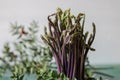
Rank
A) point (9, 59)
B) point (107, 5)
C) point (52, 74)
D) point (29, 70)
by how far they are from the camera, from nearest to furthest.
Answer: point (52, 74) < point (29, 70) < point (9, 59) < point (107, 5)

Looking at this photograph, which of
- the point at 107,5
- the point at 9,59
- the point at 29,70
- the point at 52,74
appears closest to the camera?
the point at 52,74

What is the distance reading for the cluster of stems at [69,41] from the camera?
0.71 meters

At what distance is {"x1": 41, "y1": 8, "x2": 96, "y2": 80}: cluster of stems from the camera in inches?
27.9

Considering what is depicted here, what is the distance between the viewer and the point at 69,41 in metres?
0.71

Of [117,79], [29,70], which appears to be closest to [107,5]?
[117,79]

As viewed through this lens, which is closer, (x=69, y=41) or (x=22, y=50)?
(x=69, y=41)

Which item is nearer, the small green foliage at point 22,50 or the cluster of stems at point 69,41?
the cluster of stems at point 69,41

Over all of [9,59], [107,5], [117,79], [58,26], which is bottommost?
[117,79]

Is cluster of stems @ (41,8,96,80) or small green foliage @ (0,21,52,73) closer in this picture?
cluster of stems @ (41,8,96,80)

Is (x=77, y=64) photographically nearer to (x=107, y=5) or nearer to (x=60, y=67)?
(x=60, y=67)

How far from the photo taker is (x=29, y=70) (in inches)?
50.8

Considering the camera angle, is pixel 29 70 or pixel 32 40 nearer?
pixel 29 70

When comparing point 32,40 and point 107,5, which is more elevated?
point 107,5

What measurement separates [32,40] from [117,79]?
463 millimetres
